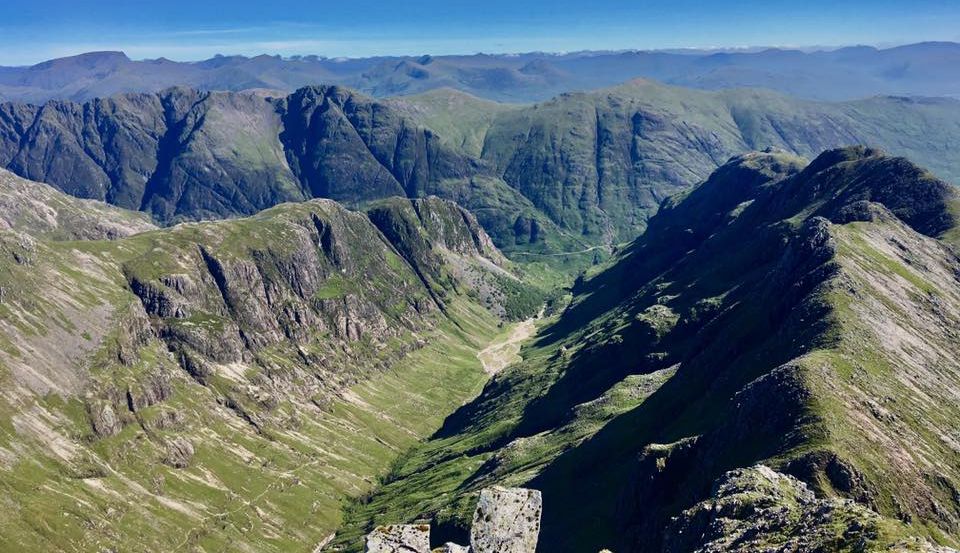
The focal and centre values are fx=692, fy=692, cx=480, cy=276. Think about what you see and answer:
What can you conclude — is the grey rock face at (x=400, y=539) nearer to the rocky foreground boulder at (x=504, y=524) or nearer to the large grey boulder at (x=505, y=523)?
the rocky foreground boulder at (x=504, y=524)

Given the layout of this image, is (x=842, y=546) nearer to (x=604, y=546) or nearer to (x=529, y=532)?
(x=529, y=532)

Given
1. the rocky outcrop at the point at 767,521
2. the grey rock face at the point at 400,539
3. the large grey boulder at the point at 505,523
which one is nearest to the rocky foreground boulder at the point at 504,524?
the large grey boulder at the point at 505,523

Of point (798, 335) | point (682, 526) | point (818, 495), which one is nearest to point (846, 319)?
point (798, 335)

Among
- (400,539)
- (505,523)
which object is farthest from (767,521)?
(400,539)

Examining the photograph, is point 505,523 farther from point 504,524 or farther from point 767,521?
point 767,521

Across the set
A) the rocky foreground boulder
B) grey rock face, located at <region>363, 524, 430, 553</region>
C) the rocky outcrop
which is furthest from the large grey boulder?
the rocky outcrop

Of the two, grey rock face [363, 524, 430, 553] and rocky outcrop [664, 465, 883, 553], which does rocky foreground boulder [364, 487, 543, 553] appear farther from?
rocky outcrop [664, 465, 883, 553]
